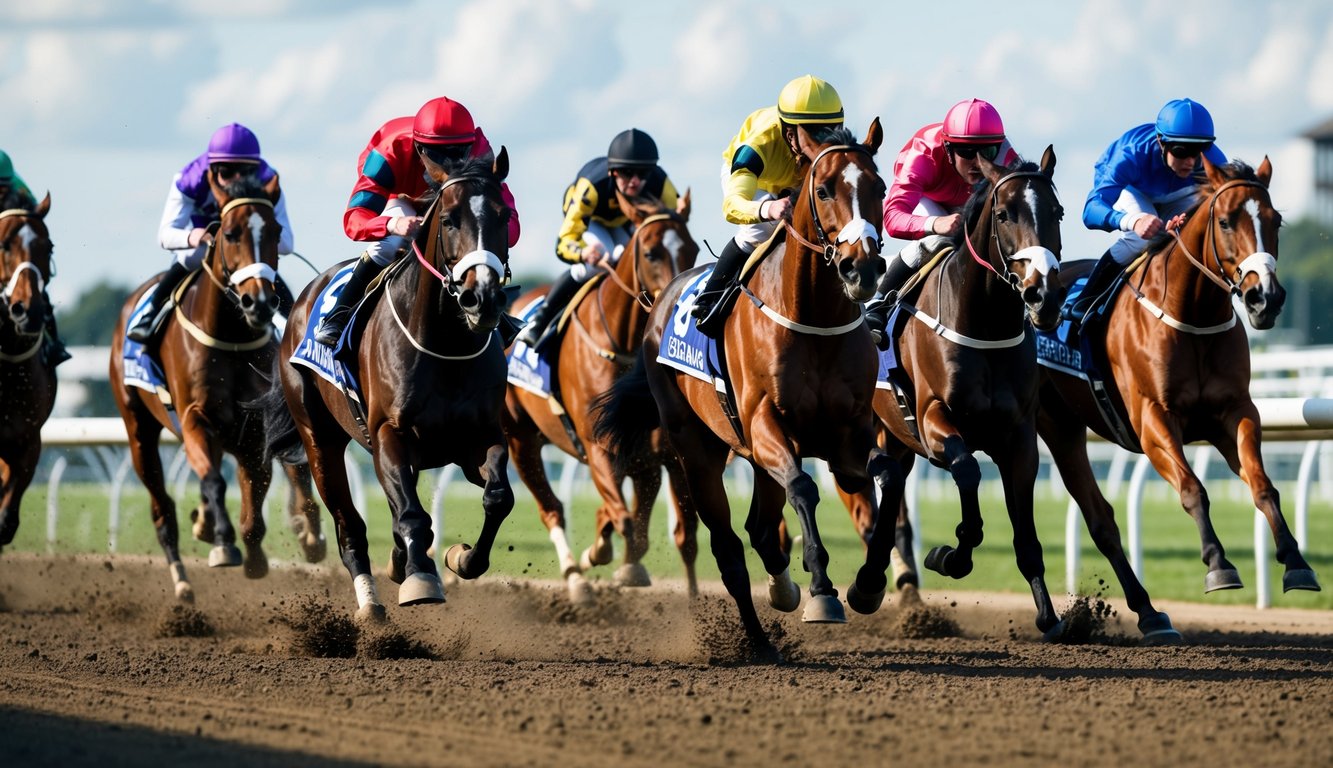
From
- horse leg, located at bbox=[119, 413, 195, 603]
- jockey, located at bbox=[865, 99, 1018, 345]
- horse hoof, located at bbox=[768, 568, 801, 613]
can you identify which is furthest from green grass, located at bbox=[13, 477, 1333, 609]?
jockey, located at bbox=[865, 99, 1018, 345]

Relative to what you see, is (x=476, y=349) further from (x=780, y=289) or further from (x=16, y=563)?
(x=16, y=563)

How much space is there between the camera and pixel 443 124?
23.6 ft

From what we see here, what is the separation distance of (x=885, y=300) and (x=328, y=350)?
244 cm

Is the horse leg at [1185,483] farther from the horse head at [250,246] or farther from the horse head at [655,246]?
the horse head at [250,246]

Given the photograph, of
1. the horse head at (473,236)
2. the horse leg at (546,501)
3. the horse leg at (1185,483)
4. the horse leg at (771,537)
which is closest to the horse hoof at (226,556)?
the horse leg at (546,501)

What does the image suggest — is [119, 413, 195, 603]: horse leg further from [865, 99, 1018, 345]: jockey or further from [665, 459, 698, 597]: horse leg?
[865, 99, 1018, 345]: jockey

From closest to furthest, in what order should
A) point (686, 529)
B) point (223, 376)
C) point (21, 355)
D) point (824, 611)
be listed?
point (824, 611) → point (223, 376) → point (686, 529) → point (21, 355)

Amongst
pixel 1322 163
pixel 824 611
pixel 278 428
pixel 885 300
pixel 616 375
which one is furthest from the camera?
pixel 1322 163

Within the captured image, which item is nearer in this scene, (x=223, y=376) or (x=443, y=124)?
(x=443, y=124)

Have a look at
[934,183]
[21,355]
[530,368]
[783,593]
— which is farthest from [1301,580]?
[21,355]

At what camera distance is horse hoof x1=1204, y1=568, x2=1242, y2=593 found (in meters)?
6.71

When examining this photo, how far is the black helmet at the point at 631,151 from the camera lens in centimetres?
957

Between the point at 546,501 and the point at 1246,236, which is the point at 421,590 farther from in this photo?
the point at 1246,236

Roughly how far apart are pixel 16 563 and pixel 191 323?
386 cm
